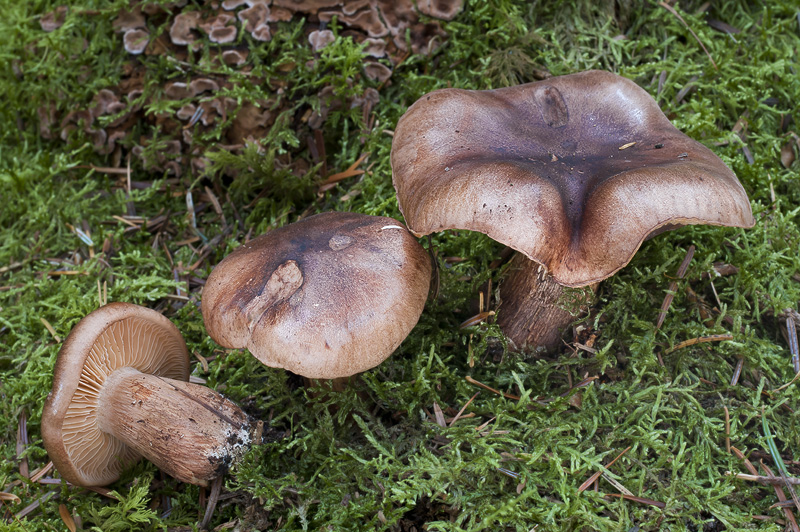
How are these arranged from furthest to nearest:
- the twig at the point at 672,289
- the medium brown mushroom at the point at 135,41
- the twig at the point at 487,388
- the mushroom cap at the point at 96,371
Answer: the medium brown mushroom at the point at 135,41
the twig at the point at 672,289
the twig at the point at 487,388
the mushroom cap at the point at 96,371

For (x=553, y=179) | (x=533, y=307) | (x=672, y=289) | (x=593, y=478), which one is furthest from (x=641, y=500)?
(x=553, y=179)

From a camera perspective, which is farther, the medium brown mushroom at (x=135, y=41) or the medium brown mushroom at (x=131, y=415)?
the medium brown mushroom at (x=135, y=41)

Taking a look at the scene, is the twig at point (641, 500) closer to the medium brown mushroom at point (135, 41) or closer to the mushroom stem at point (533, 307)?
the mushroom stem at point (533, 307)

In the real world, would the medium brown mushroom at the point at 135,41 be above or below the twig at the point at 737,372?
above

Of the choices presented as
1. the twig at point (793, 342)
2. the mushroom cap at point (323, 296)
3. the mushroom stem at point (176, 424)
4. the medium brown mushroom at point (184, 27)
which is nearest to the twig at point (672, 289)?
the twig at point (793, 342)

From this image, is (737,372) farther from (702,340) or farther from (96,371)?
(96,371)

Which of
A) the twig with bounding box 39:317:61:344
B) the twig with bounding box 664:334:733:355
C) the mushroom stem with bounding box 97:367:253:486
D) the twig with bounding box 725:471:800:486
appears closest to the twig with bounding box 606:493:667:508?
the twig with bounding box 725:471:800:486
